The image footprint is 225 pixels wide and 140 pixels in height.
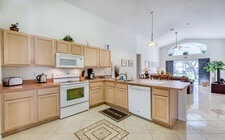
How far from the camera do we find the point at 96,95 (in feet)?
10.4

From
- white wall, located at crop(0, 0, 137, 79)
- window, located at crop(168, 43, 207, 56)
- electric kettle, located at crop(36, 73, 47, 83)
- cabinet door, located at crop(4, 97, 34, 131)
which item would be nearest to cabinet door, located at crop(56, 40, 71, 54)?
white wall, located at crop(0, 0, 137, 79)

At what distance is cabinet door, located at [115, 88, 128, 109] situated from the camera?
2.78 meters

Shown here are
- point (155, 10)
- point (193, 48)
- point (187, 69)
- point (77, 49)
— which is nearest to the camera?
point (77, 49)

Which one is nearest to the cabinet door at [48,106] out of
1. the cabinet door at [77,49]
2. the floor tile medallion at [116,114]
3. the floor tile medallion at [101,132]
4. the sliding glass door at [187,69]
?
the floor tile medallion at [101,132]

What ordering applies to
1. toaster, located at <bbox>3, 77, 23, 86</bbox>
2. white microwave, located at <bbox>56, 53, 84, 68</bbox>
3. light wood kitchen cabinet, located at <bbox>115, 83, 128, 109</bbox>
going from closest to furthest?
toaster, located at <bbox>3, 77, 23, 86</bbox>
white microwave, located at <bbox>56, 53, 84, 68</bbox>
light wood kitchen cabinet, located at <bbox>115, 83, 128, 109</bbox>

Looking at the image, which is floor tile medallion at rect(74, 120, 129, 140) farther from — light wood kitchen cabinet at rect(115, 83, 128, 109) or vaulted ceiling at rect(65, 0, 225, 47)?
vaulted ceiling at rect(65, 0, 225, 47)

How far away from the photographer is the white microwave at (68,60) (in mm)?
2608

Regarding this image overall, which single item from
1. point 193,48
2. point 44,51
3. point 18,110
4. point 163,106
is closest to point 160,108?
point 163,106

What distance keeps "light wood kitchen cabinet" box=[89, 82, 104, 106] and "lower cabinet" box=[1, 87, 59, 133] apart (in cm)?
100

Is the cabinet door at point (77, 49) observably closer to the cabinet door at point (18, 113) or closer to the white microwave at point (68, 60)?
the white microwave at point (68, 60)

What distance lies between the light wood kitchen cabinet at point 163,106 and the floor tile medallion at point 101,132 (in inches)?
33.0

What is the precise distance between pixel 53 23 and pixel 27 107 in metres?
2.38

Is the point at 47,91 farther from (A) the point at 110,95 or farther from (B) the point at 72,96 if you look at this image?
(A) the point at 110,95

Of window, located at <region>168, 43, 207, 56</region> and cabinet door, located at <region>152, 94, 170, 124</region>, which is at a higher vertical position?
window, located at <region>168, 43, 207, 56</region>
